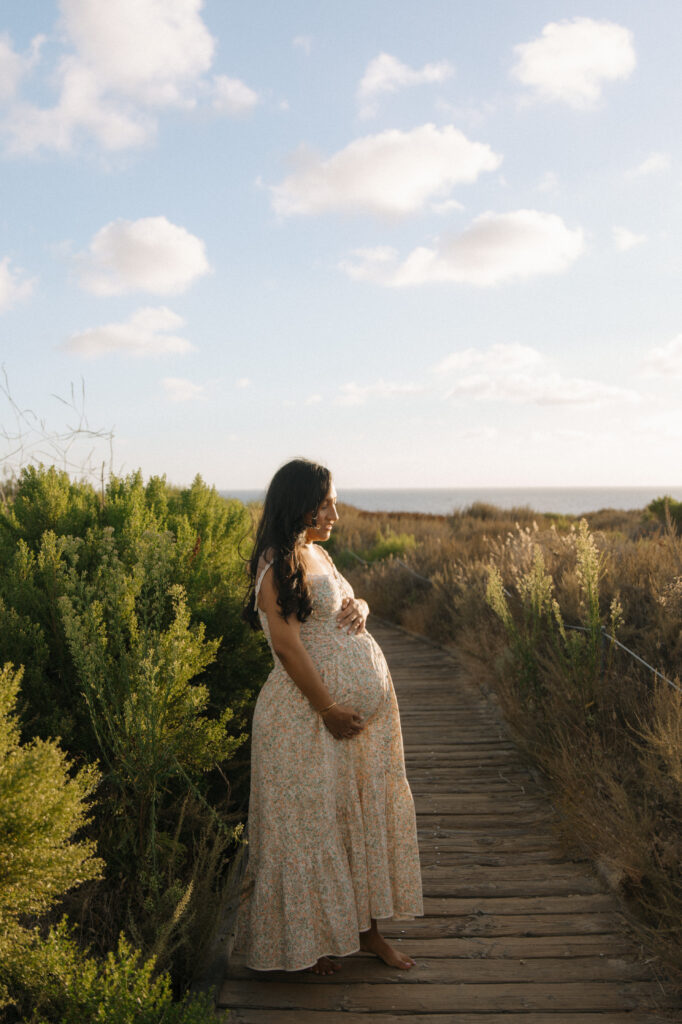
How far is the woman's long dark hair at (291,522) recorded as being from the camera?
2840 mm

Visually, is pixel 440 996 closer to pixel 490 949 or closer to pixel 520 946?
pixel 490 949

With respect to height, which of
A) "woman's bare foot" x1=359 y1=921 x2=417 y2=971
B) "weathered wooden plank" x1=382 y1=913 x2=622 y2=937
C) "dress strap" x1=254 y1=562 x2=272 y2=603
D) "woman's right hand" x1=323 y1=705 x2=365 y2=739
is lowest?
"weathered wooden plank" x1=382 y1=913 x2=622 y2=937

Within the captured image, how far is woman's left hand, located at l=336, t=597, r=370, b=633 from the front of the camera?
3.02 metres

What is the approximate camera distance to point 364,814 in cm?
300

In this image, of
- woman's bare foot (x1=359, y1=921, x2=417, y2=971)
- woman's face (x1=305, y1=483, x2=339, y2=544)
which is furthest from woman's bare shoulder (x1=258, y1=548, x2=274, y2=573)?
woman's bare foot (x1=359, y1=921, x2=417, y2=971)

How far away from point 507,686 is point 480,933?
110 inches

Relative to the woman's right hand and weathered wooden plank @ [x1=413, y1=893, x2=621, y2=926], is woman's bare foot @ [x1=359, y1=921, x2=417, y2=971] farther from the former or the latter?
the woman's right hand

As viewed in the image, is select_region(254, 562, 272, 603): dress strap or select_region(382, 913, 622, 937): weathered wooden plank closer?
select_region(254, 562, 272, 603): dress strap

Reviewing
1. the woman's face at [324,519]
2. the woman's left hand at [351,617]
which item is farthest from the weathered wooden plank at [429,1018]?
the woman's face at [324,519]

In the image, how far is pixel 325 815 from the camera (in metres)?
2.87

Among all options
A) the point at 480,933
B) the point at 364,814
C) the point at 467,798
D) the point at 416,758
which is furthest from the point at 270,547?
the point at 416,758

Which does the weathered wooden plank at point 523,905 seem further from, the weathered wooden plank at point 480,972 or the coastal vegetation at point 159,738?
the weathered wooden plank at point 480,972

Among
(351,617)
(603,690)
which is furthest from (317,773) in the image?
(603,690)

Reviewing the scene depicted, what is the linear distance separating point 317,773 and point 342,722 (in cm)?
22
